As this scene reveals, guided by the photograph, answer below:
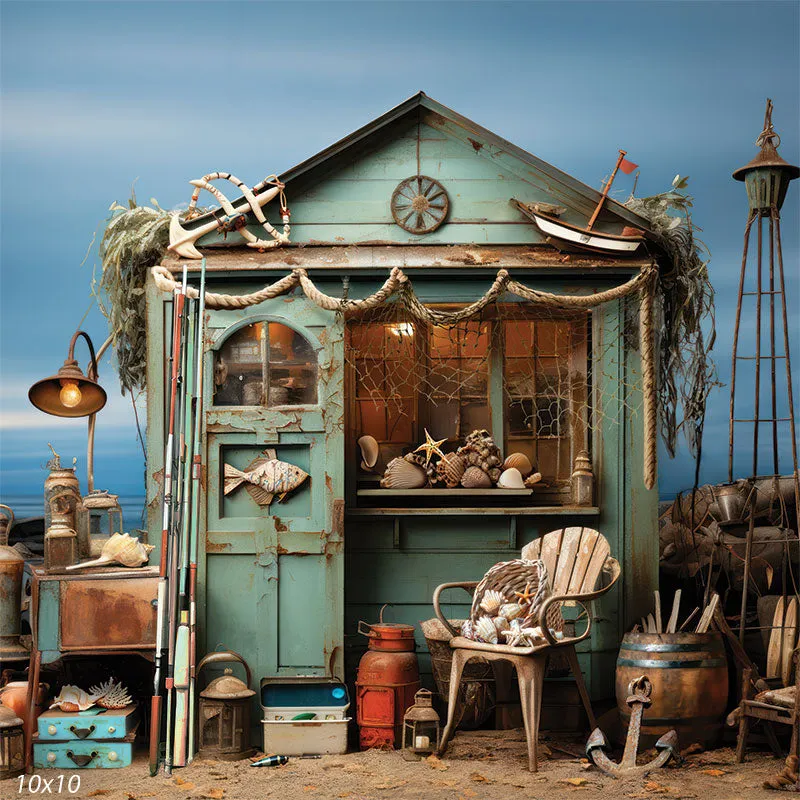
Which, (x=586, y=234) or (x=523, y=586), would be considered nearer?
(x=523, y=586)

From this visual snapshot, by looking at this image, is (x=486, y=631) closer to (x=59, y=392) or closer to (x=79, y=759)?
(x=79, y=759)

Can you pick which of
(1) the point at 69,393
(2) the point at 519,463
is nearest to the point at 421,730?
(2) the point at 519,463

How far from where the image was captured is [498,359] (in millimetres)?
6273

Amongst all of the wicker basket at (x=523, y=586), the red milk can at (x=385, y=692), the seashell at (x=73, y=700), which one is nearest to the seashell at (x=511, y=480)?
the wicker basket at (x=523, y=586)

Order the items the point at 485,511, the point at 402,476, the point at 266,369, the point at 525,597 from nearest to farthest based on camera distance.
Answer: the point at 525,597
the point at 266,369
the point at 485,511
the point at 402,476

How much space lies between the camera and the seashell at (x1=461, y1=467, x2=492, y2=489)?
609 centimetres

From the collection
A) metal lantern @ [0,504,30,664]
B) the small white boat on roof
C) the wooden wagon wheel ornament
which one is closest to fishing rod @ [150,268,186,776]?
metal lantern @ [0,504,30,664]

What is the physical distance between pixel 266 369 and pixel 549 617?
214 centimetres

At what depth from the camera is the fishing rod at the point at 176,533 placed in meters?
5.06

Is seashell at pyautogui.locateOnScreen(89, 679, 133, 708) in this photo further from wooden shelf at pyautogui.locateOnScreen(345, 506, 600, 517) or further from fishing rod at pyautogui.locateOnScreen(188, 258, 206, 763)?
wooden shelf at pyautogui.locateOnScreen(345, 506, 600, 517)

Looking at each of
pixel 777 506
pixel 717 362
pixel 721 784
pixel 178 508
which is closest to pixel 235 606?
pixel 178 508

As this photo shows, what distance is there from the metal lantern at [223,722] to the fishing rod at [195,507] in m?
0.07

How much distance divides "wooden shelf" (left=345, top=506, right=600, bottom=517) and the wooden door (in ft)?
1.35

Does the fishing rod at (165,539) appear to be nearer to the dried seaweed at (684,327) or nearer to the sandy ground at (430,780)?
the sandy ground at (430,780)
